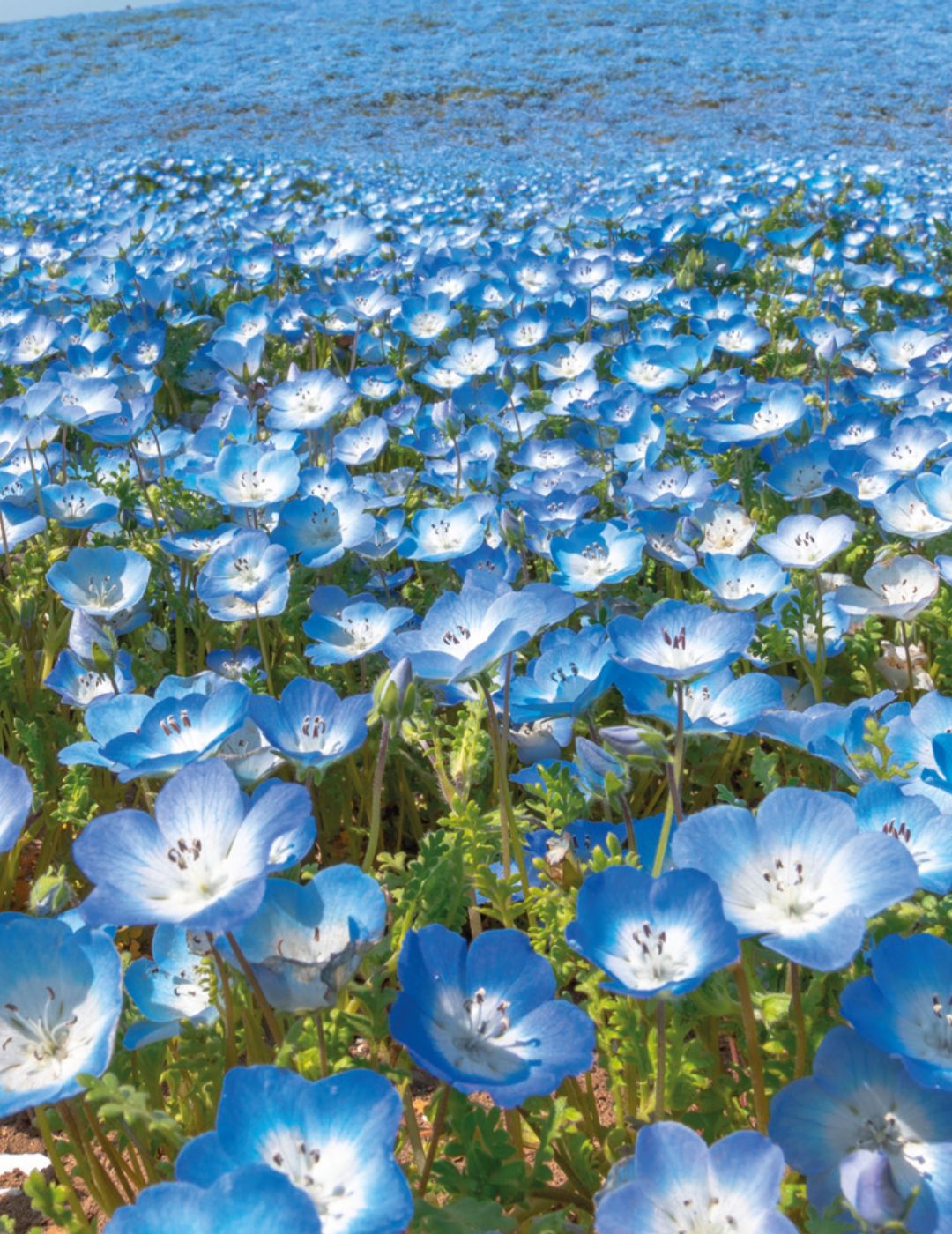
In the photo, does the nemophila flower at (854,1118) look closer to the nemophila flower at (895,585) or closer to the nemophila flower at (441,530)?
the nemophila flower at (895,585)

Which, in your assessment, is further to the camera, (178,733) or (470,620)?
(470,620)

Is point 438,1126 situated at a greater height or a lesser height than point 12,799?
lesser

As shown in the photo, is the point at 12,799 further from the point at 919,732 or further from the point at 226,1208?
the point at 919,732

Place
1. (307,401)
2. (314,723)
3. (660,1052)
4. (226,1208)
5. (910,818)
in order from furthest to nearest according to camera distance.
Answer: (307,401) < (314,723) < (910,818) < (660,1052) < (226,1208)

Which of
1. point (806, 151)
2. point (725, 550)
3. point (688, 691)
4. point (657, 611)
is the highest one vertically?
point (657, 611)

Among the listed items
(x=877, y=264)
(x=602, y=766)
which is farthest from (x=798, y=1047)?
(x=877, y=264)

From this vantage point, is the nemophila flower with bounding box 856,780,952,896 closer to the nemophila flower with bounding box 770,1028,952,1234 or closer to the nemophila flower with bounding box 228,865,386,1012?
the nemophila flower with bounding box 770,1028,952,1234

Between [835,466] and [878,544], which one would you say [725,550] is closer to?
[835,466]

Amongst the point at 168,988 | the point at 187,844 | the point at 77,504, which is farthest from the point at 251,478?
the point at 187,844
